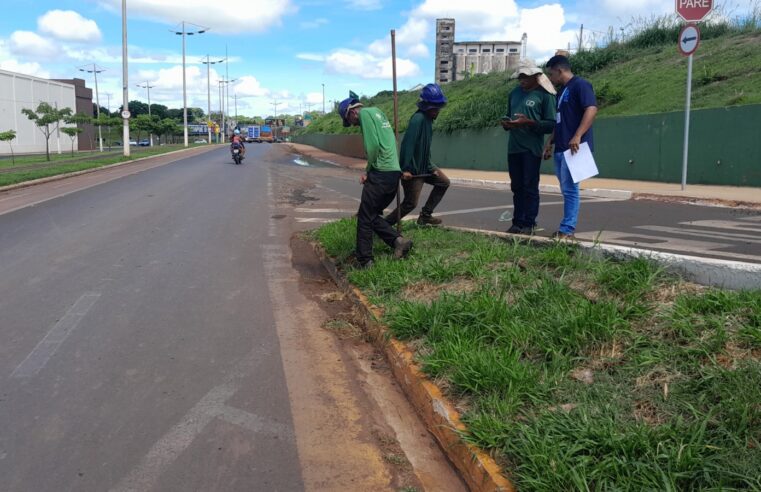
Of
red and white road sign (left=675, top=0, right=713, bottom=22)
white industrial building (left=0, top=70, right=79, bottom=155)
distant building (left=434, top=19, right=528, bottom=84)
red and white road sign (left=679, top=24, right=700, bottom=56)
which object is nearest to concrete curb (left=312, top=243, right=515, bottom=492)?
red and white road sign (left=679, top=24, right=700, bottom=56)

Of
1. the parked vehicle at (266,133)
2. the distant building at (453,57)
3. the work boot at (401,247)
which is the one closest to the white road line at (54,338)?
the work boot at (401,247)

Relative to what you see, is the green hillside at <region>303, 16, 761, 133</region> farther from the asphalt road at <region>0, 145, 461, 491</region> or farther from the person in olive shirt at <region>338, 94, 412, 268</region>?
the asphalt road at <region>0, 145, 461, 491</region>

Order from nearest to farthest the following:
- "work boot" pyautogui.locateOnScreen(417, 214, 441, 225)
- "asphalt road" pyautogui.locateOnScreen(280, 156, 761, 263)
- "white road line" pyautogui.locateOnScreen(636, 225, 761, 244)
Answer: "asphalt road" pyautogui.locateOnScreen(280, 156, 761, 263) → "white road line" pyautogui.locateOnScreen(636, 225, 761, 244) → "work boot" pyautogui.locateOnScreen(417, 214, 441, 225)

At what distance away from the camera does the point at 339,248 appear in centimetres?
698

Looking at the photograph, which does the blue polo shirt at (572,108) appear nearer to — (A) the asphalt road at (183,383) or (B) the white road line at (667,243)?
(B) the white road line at (667,243)

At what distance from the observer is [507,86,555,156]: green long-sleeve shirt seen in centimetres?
607

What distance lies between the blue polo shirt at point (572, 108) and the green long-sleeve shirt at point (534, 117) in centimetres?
24

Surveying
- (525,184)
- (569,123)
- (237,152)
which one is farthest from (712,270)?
(237,152)

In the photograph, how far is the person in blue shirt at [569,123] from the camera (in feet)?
18.2

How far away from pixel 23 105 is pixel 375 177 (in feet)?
186

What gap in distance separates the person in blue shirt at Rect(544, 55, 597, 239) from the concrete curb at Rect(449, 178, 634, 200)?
750 centimetres

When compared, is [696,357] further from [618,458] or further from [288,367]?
[288,367]

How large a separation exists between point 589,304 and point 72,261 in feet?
19.4

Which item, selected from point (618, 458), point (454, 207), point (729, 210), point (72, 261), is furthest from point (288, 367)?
point (729, 210)
